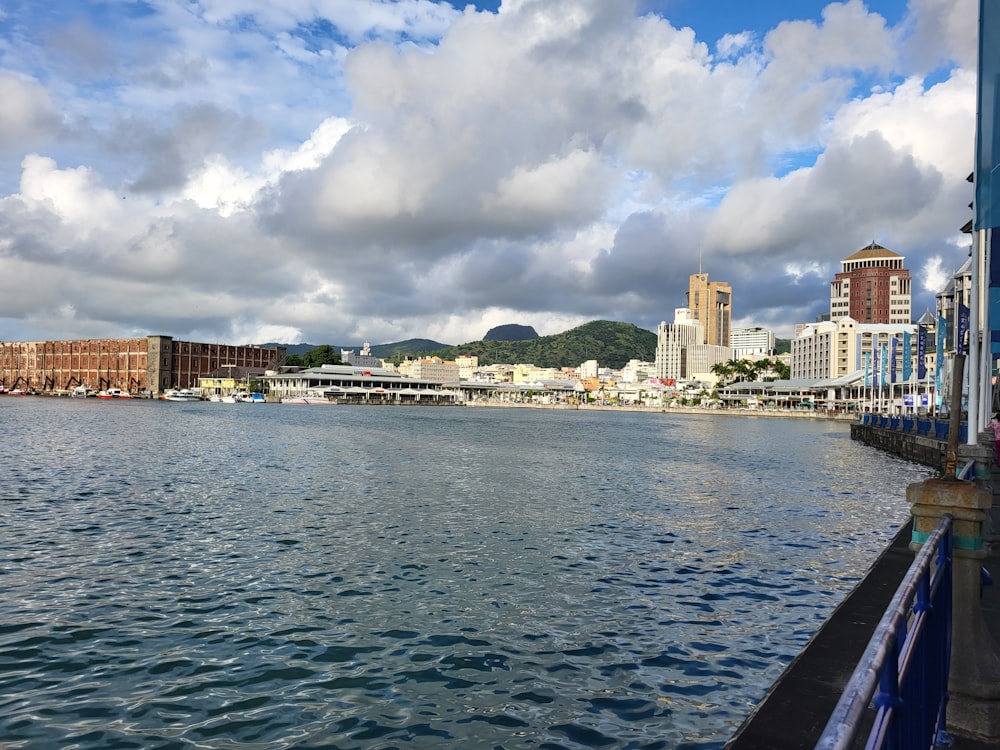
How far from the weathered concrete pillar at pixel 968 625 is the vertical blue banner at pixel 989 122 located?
10742 millimetres

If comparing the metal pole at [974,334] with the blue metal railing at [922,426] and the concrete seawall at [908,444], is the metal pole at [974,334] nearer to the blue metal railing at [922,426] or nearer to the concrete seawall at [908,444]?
the blue metal railing at [922,426]

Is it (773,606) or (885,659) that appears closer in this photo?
(885,659)

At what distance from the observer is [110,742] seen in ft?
29.7

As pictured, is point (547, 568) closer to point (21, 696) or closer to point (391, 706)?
point (391, 706)

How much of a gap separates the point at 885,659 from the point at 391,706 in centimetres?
816

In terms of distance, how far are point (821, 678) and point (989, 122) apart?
1280cm

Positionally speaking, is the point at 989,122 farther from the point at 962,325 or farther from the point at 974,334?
the point at 962,325

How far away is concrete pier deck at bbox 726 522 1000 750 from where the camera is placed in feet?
23.1

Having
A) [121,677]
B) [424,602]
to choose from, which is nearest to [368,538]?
[424,602]

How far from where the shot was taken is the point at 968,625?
6969 millimetres

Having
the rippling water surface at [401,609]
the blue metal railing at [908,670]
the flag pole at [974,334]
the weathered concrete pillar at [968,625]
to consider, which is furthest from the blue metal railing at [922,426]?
the blue metal railing at [908,670]

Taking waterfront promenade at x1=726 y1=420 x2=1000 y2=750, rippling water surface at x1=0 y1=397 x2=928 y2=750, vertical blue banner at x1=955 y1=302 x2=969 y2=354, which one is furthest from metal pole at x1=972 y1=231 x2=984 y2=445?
waterfront promenade at x1=726 y1=420 x2=1000 y2=750

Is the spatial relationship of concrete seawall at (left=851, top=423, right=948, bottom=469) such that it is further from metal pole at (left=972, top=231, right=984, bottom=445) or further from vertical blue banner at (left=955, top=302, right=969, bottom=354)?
metal pole at (left=972, top=231, right=984, bottom=445)

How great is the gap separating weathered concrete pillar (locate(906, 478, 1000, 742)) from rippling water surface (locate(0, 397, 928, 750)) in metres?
3.30
